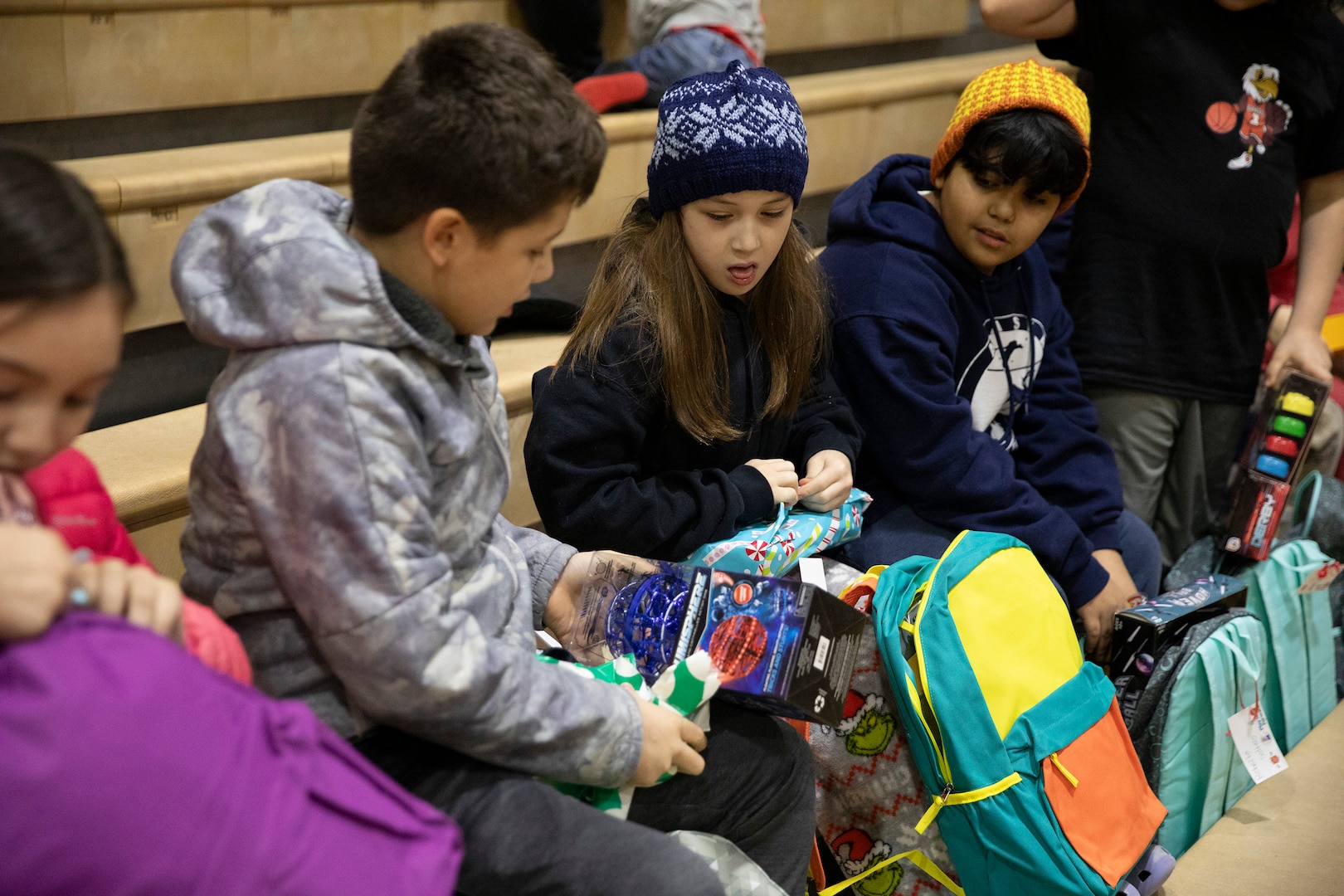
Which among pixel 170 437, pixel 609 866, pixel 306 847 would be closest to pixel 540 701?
pixel 609 866

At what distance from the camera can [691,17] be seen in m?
2.73

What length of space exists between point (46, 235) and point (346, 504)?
0.94 ft

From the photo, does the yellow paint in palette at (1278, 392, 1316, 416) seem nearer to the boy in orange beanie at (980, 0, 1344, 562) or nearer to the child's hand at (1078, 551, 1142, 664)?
the boy in orange beanie at (980, 0, 1344, 562)

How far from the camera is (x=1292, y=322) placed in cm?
A: 226

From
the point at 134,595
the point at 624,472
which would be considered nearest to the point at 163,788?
the point at 134,595

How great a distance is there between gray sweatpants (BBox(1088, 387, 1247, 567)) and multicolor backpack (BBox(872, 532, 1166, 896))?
82 cm

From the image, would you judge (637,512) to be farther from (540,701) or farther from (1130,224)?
(1130,224)

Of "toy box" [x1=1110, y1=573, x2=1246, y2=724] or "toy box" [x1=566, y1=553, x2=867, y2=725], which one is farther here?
"toy box" [x1=1110, y1=573, x2=1246, y2=724]

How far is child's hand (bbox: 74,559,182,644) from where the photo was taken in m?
0.78

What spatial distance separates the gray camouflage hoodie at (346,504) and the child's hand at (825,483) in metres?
0.57

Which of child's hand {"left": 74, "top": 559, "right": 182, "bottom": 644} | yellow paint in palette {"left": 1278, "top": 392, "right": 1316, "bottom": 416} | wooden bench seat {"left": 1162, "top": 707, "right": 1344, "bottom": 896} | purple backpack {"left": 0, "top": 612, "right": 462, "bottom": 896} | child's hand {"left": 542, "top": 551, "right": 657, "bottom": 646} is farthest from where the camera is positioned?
yellow paint in palette {"left": 1278, "top": 392, "right": 1316, "bottom": 416}

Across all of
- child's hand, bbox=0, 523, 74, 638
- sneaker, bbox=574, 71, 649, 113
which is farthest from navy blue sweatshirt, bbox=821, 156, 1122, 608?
child's hand, bbox=0, 523, 74, 638

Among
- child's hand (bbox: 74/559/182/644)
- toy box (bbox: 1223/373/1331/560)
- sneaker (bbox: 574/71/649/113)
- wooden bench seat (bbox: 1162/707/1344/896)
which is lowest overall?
wooden bench seat (bbox: 1162/707/1344/896)

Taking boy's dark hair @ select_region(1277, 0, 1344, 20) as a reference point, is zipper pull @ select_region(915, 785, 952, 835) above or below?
below
